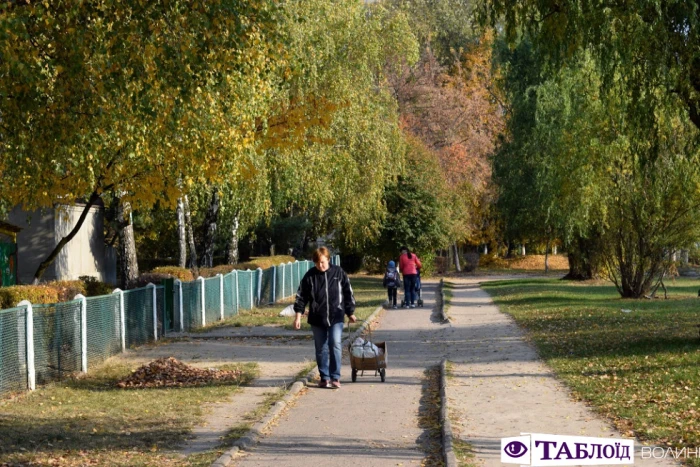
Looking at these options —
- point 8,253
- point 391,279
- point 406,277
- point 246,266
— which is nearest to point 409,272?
point 406,277

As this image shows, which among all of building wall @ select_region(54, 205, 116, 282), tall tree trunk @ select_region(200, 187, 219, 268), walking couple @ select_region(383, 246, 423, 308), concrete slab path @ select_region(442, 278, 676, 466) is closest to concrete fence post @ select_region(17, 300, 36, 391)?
concrete slab path @ select_region(442, 278, 676, 466)

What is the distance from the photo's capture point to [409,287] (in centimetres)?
3262

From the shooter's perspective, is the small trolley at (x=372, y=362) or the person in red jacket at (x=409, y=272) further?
the person in red jacket at (x=409, y=272)

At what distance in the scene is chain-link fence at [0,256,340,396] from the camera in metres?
13.5

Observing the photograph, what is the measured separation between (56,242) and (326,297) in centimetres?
1930

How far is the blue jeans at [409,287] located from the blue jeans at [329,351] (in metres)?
18.3

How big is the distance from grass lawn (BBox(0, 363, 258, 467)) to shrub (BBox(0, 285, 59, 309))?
4.45ft

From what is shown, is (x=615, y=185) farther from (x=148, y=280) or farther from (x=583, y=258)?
(x=583, y=258)

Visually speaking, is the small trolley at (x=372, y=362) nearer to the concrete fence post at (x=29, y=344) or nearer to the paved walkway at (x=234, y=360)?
the paved walkway at (x=234, y=360)

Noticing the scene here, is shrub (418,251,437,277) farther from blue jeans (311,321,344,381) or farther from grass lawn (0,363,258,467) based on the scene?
blue jeans (311,321,344,381)

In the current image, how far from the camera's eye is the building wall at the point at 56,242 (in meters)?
30.9

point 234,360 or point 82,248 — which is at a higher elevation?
point 82,248

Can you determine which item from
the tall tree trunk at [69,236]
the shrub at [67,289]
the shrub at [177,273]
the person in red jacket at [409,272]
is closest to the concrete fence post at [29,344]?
the shrub at [67,289]

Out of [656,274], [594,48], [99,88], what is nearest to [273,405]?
[99,88]
